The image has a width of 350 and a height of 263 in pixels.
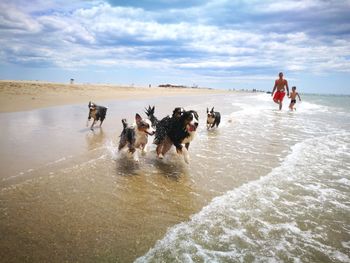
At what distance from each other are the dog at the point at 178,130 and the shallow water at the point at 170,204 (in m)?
0.32

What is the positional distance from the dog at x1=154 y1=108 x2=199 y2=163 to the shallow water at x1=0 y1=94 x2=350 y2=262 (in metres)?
0.32

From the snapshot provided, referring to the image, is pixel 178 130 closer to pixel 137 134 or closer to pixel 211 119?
pixel 137 134

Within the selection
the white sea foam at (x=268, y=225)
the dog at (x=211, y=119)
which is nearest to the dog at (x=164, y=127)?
the white sea foam at (x=268, y=225)

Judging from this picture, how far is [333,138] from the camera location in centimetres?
1002

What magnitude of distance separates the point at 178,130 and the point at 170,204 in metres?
2.70

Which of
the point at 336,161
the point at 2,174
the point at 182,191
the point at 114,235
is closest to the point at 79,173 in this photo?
the point at 2,174

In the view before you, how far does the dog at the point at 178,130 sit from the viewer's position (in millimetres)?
6461

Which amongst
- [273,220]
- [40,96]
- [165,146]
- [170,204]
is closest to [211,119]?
[165,146]

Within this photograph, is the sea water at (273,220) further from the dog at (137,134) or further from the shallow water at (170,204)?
the dog at (137,134)

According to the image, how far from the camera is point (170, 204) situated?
4062 millimetres

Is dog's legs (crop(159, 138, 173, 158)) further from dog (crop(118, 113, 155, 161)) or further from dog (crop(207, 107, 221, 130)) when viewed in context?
dog (crop(207, 107, 221, 130))

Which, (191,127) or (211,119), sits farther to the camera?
(211,119)

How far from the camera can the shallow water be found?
2.96 m

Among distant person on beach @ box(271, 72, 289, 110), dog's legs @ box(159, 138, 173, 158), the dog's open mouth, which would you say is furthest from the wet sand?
distant person on beach @ box(271, 72, 289, 110)
